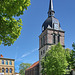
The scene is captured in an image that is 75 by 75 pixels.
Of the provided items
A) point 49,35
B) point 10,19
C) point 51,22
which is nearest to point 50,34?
point 49,35

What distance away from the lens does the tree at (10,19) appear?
958cm

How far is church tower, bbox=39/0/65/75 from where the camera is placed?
178 feet

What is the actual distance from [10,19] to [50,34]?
4466cm

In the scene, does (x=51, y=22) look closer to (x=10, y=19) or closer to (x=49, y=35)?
(x=49, y=35)

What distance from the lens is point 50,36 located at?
54.9 metres

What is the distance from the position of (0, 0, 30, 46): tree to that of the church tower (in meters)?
42.1

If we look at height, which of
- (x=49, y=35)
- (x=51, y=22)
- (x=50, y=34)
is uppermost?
(x=51, y=22)

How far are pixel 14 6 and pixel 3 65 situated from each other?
42.4m

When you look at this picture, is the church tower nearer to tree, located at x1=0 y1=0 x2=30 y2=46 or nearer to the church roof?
the church roof

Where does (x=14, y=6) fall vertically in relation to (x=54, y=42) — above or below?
below

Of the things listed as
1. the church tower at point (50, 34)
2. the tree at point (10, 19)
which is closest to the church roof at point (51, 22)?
the church tower at point (50, 34)

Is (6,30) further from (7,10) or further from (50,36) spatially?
(50,36)

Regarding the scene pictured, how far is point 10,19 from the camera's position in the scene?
11062mm

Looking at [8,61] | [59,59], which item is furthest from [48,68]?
[8,61]
